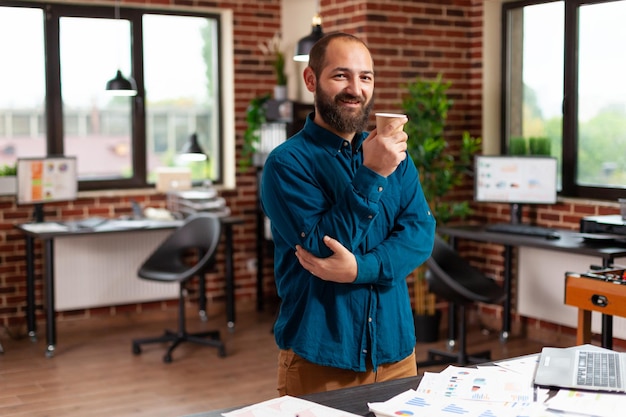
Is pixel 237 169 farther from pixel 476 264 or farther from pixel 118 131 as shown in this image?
pixel 476 264

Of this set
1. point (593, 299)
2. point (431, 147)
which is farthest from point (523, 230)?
point (593, 299)

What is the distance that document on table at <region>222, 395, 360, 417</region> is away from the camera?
6.05ft

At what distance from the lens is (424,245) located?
Answer: 239 cm

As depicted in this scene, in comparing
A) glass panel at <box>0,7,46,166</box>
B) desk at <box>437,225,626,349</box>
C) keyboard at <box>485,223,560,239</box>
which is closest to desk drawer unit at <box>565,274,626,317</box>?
desk at <box>437,225,626,349</box>

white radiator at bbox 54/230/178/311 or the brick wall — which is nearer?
the brick wall

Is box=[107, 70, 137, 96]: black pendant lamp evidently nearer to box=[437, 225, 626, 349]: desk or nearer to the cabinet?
the cabinet

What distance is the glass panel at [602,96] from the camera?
5.47 metres

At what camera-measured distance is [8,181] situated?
6059 mm

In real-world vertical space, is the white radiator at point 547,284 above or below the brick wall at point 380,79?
below

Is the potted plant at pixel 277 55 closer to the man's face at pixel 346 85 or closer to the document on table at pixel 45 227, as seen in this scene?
the document on table at pixel 45 227

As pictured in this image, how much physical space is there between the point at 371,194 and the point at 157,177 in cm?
466

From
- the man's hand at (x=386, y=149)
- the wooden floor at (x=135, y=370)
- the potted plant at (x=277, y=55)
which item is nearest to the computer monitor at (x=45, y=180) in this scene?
the wooden floor at (x=135, y=370)

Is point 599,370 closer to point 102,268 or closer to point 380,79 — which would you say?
point 380,79

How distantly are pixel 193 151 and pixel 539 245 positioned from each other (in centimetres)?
275
